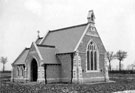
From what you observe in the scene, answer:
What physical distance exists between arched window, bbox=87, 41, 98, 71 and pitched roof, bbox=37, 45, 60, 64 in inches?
206

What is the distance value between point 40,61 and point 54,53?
3.84 metres

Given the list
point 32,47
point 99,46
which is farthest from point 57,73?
point 99,46

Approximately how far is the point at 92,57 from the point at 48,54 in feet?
24.0

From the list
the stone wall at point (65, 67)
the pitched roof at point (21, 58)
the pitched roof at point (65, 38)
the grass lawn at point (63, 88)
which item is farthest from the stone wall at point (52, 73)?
the pitched roof at point (21, 58)

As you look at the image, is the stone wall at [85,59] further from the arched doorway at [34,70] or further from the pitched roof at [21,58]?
the pitched roof at [21,58]

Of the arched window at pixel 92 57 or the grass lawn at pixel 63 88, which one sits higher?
the arched window at pixel 92 57

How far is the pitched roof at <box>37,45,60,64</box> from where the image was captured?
34588 millimetres

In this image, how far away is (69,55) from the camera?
3447 centimetres

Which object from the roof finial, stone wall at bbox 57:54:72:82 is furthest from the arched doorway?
the roof finial

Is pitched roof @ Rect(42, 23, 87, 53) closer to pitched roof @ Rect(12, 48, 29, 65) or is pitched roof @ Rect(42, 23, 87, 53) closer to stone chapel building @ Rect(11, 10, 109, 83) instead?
stone chapel building @ Rect(11, 10, 109, 83)

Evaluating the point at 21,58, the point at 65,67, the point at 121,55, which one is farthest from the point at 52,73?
the point at 121,55

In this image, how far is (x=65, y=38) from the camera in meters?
38.3

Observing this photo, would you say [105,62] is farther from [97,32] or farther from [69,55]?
[69,55]

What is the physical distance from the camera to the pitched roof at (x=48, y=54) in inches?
1362
